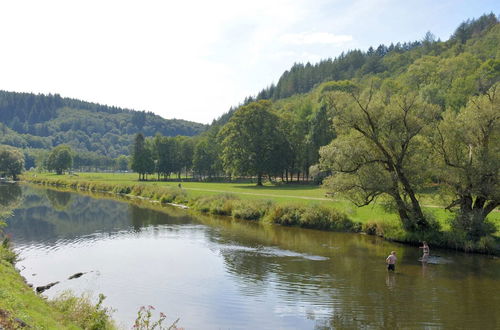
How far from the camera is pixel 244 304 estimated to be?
20953mm

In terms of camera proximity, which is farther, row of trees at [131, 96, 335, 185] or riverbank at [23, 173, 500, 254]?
row of trees at [131, 96, 335, 185]

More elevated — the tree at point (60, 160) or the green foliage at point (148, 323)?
the tree at point (60, 160)

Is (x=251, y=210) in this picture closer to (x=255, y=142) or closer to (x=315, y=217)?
(x=315, y=217)

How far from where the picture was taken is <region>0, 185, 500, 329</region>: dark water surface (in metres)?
19.3

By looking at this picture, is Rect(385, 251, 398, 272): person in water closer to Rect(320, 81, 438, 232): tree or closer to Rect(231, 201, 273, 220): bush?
Rect(320, 81, 438, 232): tree

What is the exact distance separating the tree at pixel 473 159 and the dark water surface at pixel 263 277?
3561mm

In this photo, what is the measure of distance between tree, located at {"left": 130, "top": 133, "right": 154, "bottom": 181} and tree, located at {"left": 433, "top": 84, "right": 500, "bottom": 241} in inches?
3967

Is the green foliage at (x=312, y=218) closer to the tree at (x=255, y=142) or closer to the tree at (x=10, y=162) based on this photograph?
the tree at (x=255, y=142)

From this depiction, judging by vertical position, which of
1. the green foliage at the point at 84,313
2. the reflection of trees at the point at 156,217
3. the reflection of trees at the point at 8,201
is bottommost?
the reflection of trees at the point at 156,217

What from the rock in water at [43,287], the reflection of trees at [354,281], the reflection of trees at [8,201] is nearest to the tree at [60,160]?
the reflection of trees at [8,201]

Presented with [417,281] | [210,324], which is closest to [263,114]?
[417,281]

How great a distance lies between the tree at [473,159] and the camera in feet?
105

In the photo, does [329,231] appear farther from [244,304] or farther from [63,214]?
[63,214]

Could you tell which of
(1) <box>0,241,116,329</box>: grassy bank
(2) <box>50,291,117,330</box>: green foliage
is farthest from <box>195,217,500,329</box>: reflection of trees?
(1) <box>0,241,116,329</box>: grassy bank
